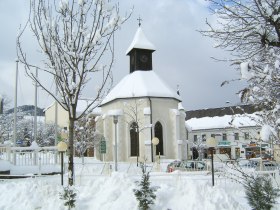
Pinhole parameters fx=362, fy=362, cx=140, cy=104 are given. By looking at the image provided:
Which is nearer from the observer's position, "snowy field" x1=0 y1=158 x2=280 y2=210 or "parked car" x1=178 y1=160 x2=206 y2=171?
"snowy field" x1=0 y1=158 x2=280 y2=210

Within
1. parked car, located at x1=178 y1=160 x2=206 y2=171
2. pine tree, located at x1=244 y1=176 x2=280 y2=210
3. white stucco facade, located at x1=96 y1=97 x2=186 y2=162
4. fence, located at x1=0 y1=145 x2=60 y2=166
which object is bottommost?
parked car, located at x1=178 y1=160 x2=206 y2=171

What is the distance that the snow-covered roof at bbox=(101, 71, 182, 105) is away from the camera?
126ft

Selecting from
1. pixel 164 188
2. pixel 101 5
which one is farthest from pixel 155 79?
pixel 164 188

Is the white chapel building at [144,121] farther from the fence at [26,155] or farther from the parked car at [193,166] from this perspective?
the fence at [26,155]

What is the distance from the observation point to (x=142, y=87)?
39.0 meters

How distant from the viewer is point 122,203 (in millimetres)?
9469

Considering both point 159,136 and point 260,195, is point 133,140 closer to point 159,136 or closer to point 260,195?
point 159,136

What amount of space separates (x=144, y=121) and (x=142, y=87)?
3904 millimetres

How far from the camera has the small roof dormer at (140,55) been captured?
138ft

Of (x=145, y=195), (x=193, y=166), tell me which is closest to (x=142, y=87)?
(x=193, y=166)

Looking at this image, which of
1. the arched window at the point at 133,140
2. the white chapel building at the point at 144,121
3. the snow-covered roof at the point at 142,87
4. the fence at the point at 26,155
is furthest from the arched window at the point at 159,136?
the fence at the point at 26,155

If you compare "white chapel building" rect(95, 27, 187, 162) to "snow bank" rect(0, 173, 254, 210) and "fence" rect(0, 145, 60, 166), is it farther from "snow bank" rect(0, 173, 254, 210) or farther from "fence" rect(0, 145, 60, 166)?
"snow bank" rect(0, 173, 254, 210)

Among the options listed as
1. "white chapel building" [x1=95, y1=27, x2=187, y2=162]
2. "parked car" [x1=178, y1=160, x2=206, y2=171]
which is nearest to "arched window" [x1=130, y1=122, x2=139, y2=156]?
"white chapel building" [x1=95, y1=27, x2=187, y2=162]

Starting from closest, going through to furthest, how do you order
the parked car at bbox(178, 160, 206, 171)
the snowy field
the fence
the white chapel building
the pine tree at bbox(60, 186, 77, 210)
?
1. the snowy field
2. the pine tree at bbox(60, 186, 77, 210)
3. the fence
4. the parked car at bbox(178, 160, 206, 171)
5. the white chapel building
